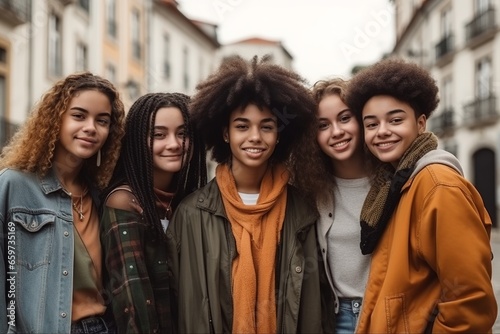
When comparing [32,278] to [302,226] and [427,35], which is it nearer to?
[302,226]

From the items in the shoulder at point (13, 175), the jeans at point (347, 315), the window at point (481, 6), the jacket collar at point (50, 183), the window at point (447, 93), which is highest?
the window at point (481, 6)

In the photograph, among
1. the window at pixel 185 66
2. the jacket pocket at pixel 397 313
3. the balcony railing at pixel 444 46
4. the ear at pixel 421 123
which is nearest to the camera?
the jacket pocket at pixel 397 313

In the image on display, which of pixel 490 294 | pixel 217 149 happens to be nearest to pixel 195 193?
pixel 217 149

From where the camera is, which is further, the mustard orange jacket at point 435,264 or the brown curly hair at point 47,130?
the brown curly hair at point 47,130

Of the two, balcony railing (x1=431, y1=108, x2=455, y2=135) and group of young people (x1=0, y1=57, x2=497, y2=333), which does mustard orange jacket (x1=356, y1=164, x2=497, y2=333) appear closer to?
group of young people (x1=0, y1=57, x2=497, y2=333)

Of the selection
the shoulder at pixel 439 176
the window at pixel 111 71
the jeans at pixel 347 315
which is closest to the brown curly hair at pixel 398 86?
the shoulder at pixel 439 176

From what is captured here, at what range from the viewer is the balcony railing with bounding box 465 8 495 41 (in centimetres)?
2167

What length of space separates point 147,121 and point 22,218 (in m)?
0.94

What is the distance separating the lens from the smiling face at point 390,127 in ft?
9.96

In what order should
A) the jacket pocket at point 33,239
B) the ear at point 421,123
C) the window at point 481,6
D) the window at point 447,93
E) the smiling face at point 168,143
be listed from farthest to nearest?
the window at point 447,93, the window at point 481,6, the smiling face at point 168,143, the ear at point 421,123, the jacket pocket at point 33,239

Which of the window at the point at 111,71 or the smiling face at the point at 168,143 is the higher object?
the window at the point at 111,71

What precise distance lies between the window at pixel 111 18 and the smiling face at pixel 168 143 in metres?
21.0

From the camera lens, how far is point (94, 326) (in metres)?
2.99

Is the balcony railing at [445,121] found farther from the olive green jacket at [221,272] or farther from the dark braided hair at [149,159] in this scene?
the olive green jacket at [221,272]
